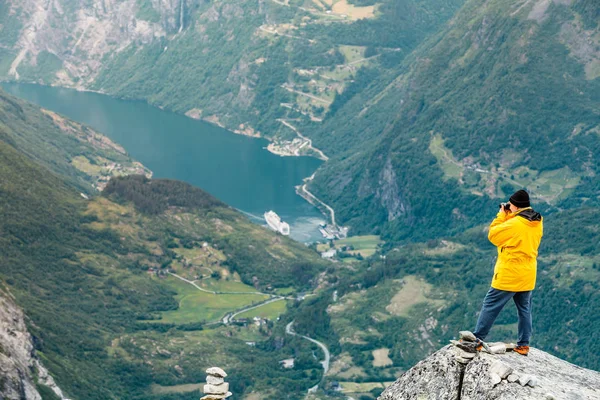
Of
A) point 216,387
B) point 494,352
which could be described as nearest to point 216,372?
point 216,387

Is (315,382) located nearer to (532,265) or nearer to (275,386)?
(275,386)

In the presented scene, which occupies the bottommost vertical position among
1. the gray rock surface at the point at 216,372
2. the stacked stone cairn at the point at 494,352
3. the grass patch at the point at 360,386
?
the gray rock surface at the point at 216,372

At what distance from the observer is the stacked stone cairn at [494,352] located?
84.1 ft

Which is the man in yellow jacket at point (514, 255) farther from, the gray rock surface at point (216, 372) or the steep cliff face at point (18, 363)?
the steep cliff face at point (18, 363)

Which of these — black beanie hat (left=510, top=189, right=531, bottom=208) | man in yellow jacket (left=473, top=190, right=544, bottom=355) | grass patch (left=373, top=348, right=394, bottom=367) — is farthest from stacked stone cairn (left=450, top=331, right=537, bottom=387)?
grass patch (left=373, top=348, right=394, bottom=367)

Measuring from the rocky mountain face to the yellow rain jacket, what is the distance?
98.3 inches

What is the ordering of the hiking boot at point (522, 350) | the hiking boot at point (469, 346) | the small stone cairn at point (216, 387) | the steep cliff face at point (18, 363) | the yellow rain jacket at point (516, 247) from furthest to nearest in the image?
the steep cliff face at point (18, 363)
the yellow rain jacket at point (516, 247)
the hiking boot at point (522, 350)
the small stone cairn at point (216, 387)
the hiking boot at point (469, 346)

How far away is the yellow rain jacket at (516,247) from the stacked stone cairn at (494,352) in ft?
6.84

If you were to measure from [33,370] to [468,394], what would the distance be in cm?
10516

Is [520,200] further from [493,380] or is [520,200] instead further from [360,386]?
[360,386]

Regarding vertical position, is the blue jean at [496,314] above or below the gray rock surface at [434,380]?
above

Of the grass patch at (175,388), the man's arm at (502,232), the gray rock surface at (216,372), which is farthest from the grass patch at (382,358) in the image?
the gray rock surface at (216,372)

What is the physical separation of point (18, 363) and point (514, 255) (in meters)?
90.9

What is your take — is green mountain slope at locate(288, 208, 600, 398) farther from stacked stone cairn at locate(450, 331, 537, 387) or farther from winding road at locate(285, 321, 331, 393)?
stacked stone cairn at locate(450, 331, 537, 387)
